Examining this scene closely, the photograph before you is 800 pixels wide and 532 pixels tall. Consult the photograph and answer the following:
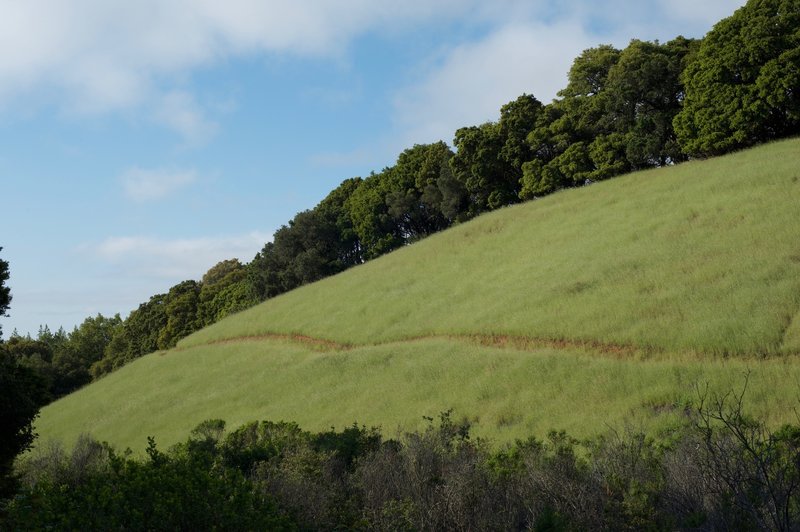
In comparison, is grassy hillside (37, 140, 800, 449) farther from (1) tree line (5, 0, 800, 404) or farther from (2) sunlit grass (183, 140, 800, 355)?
(1) tree line (5, 0, 800, 404)

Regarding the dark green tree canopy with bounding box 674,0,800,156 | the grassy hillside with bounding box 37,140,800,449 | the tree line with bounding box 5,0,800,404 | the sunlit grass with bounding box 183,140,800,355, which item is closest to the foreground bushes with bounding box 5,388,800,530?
the grassy hillside with bounding box 37,140,800,449

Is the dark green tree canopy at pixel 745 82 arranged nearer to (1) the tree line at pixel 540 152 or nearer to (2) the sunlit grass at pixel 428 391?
(1) the tree line at pixel 540 152

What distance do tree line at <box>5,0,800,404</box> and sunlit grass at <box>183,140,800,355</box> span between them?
144 inches

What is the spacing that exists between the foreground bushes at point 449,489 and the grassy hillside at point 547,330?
5.61m

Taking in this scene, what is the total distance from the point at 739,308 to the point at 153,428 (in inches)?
943

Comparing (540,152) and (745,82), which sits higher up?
(540,152)

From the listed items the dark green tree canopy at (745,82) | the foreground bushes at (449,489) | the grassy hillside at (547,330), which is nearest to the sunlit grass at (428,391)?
the grassy hillside at (547,330)

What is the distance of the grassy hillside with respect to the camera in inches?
701

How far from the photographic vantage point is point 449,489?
8945 millimetres

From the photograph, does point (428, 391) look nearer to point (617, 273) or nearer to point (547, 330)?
point (547, 330)

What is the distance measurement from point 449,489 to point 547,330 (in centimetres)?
1561

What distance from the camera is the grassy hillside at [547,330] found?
17.8 meters

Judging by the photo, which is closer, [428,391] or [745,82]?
[428,391]

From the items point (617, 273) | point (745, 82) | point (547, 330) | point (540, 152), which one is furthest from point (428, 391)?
point (540, 152)
